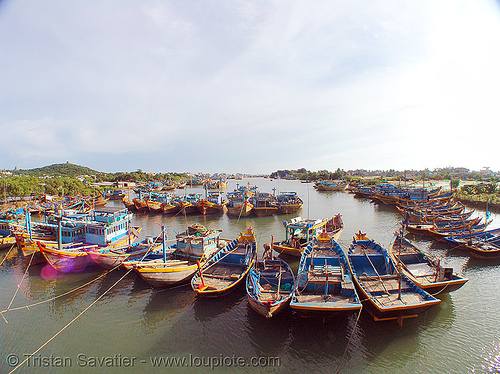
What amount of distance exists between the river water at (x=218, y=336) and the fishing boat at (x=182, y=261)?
90cm

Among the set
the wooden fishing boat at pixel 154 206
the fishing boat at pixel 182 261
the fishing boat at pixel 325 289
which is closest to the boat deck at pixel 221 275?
the fishing boat at pixel 182 261

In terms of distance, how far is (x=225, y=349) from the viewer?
9.76 m

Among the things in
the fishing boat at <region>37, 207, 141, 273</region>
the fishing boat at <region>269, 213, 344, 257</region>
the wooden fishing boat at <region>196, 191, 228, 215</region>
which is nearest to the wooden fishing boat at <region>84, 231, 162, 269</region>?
the fishing boat at <region>37, 207, 141, 273</region>

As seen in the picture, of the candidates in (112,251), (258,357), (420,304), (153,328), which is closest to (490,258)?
(420,304)

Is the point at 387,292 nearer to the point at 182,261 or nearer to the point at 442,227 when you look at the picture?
the point at 182,261

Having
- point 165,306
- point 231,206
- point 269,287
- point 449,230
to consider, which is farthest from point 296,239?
point 231,206

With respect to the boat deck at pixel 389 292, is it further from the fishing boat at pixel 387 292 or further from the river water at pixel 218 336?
the river water at pixel 218 336

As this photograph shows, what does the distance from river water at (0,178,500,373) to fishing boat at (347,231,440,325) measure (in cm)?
86

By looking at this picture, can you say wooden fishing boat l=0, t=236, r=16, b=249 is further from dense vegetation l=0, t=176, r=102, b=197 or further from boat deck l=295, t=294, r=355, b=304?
dense vegetation l=0, t=176, r=102, b=197

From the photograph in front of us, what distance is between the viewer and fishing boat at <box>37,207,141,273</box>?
1598 centimetres

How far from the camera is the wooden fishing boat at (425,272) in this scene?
11.5 m

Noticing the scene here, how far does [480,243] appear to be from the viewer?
18938 millimetres

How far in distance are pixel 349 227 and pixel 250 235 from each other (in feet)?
57.5

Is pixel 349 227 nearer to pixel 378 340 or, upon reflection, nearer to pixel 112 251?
pixel 378 340
